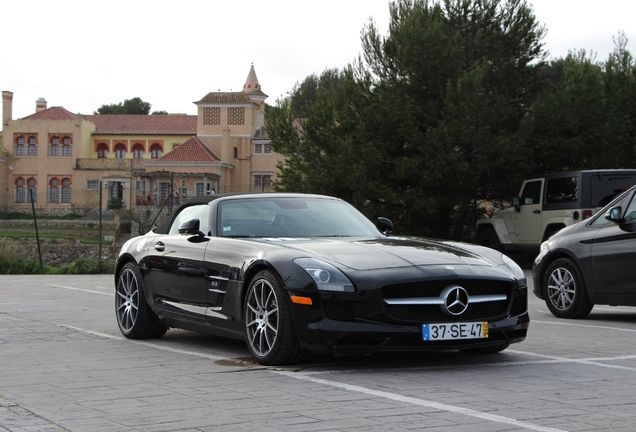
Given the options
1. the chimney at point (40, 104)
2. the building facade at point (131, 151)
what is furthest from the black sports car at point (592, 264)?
the chimney at point (40, 104)

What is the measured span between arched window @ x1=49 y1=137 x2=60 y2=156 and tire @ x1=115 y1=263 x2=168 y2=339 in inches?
3334

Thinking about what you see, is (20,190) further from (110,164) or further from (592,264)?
(592,264)

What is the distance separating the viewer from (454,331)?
652 cm

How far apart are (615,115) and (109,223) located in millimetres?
28532

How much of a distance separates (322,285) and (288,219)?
1767 millimetres

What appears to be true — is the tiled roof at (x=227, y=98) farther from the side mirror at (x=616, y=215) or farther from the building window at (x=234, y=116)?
the side mirror at (x=616, y=215)

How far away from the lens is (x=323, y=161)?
29.6m

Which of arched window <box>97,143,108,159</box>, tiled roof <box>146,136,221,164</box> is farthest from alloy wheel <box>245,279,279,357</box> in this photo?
arched window <box>97,143,108,159</box>

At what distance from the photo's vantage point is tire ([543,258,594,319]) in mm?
10789

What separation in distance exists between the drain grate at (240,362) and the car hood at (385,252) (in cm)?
94

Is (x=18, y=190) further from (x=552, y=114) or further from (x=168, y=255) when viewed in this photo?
(x=168, y=255)

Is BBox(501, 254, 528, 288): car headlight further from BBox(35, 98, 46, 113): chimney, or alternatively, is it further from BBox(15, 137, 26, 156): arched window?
BBox(35, 98, 46, 113): chimney

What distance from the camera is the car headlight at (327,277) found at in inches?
253

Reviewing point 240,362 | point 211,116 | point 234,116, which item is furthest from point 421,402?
point 211,116
